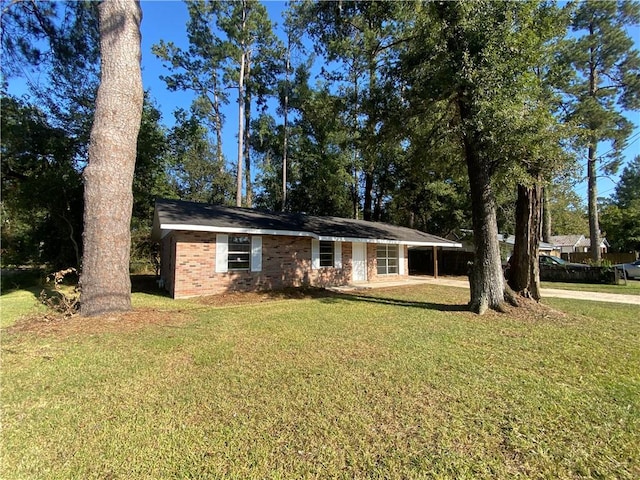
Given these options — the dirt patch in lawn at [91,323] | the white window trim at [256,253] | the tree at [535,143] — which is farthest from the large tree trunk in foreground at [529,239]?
the dirt patch in lawn at [91,323]

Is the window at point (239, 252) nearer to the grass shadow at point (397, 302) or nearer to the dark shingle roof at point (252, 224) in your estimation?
the dark shingle roof at point (252, 224)

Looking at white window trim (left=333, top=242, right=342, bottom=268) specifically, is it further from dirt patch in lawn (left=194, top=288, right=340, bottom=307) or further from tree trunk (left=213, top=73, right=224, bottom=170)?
tree trunk (left=213, top=73, right=224, bottom=170)

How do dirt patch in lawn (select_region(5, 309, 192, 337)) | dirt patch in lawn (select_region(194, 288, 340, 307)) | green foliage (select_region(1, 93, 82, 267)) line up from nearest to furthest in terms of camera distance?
dirt patch in lawn (select_region(5, 309, 192, 337))
dirt patch in lawn (select_region(194, 288, 340, 307))
green foliage (select_region(1, 93, 82, 267))

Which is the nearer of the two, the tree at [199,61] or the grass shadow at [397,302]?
the grass shadow at [397,302]

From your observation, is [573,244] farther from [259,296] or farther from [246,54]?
[259,296]

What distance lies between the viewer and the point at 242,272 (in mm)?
11664

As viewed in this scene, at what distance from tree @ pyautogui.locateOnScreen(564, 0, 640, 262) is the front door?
15.7 meters

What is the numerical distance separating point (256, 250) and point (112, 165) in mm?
5720

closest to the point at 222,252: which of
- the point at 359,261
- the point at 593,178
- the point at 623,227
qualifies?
the point at 359,261

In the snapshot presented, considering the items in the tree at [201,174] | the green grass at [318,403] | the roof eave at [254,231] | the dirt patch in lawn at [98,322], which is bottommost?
the green grass at [318,403]

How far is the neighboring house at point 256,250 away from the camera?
10.6 metres

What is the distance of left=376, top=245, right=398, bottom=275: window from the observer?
16.8 meters

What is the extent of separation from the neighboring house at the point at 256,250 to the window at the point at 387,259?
0.34 feet

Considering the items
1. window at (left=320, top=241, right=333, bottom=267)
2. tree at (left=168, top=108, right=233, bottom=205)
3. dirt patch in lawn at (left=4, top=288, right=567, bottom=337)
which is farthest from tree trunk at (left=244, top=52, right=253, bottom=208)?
dirt patch in lawn at (left=4, top=288, right=567, bottom=337)
